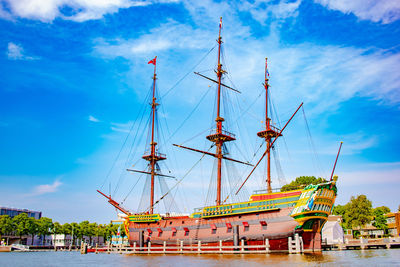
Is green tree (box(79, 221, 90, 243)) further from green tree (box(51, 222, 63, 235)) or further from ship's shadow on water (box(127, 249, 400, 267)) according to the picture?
ship's shadow on water (box(127, 249, 400, 267))

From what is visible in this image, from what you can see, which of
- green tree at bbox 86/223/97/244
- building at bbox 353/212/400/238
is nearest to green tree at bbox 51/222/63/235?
green tree at bbox 86/223/97/244

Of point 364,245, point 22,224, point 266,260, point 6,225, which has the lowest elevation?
point 364,245

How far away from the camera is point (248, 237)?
4103cm

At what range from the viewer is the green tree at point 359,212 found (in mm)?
72000

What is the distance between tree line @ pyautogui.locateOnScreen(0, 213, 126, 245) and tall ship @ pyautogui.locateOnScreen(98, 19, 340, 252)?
4880 centimetres

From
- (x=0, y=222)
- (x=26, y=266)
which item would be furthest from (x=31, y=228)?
(x=26, y=266)

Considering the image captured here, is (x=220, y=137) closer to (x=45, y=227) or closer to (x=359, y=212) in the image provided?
(x=359, y=212)

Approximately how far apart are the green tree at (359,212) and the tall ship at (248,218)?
31966 millimetres

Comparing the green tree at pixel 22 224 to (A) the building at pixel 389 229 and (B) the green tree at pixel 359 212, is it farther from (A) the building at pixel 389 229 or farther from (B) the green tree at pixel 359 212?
(A) the building at pixel 389 229

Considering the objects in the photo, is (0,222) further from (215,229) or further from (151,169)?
(215,229)

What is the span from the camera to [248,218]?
4162cm

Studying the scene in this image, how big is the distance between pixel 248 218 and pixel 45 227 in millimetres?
74474

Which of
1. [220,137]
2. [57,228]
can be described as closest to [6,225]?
[57,228]

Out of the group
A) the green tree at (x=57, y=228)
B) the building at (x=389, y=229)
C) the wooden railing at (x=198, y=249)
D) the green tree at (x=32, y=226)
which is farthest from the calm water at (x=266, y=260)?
the green tree at (x=57, y=228)
